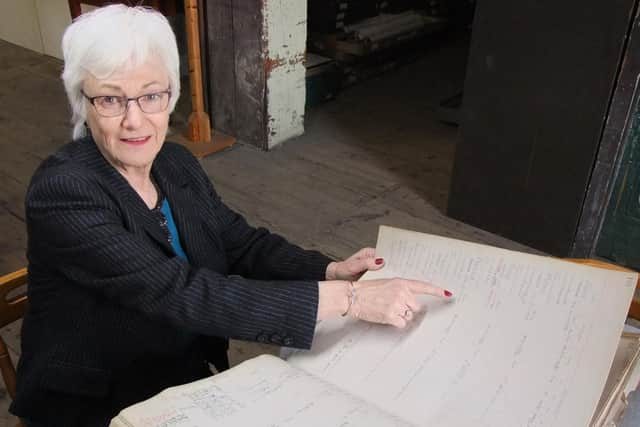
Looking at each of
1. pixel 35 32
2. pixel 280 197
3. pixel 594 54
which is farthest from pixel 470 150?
pixel 35 32

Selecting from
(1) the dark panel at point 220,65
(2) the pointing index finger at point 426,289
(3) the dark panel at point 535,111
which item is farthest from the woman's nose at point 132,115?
(1) the dark panel at point 220,65

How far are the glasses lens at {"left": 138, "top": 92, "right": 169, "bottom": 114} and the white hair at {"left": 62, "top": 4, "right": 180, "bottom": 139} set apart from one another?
5 centimetres

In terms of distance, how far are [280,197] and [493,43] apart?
1.18 metres

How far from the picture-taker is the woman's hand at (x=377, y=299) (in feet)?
2.89

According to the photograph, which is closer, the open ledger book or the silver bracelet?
the open ledger book

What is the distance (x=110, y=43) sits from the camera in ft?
3.11

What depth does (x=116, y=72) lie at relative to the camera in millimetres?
969

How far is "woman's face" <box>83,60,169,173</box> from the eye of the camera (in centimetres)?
98

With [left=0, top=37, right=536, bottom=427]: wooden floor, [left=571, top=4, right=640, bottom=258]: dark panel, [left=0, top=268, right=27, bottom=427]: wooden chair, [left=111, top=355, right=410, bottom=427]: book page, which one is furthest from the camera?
[left=0, top=37, right=536, bottom=427]: wooden floor

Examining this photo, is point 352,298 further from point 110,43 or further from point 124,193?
point 110,43

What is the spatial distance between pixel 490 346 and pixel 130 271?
535mm

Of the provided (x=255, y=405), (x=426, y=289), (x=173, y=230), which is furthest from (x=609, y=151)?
(x=255, y=405)

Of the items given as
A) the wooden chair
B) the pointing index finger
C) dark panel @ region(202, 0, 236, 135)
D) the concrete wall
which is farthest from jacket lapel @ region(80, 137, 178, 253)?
the concrete wall

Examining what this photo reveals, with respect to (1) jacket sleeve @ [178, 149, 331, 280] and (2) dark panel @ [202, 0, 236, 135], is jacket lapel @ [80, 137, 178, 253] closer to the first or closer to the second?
(1) jacket sleeve @ [178, 149, 331, 280]
